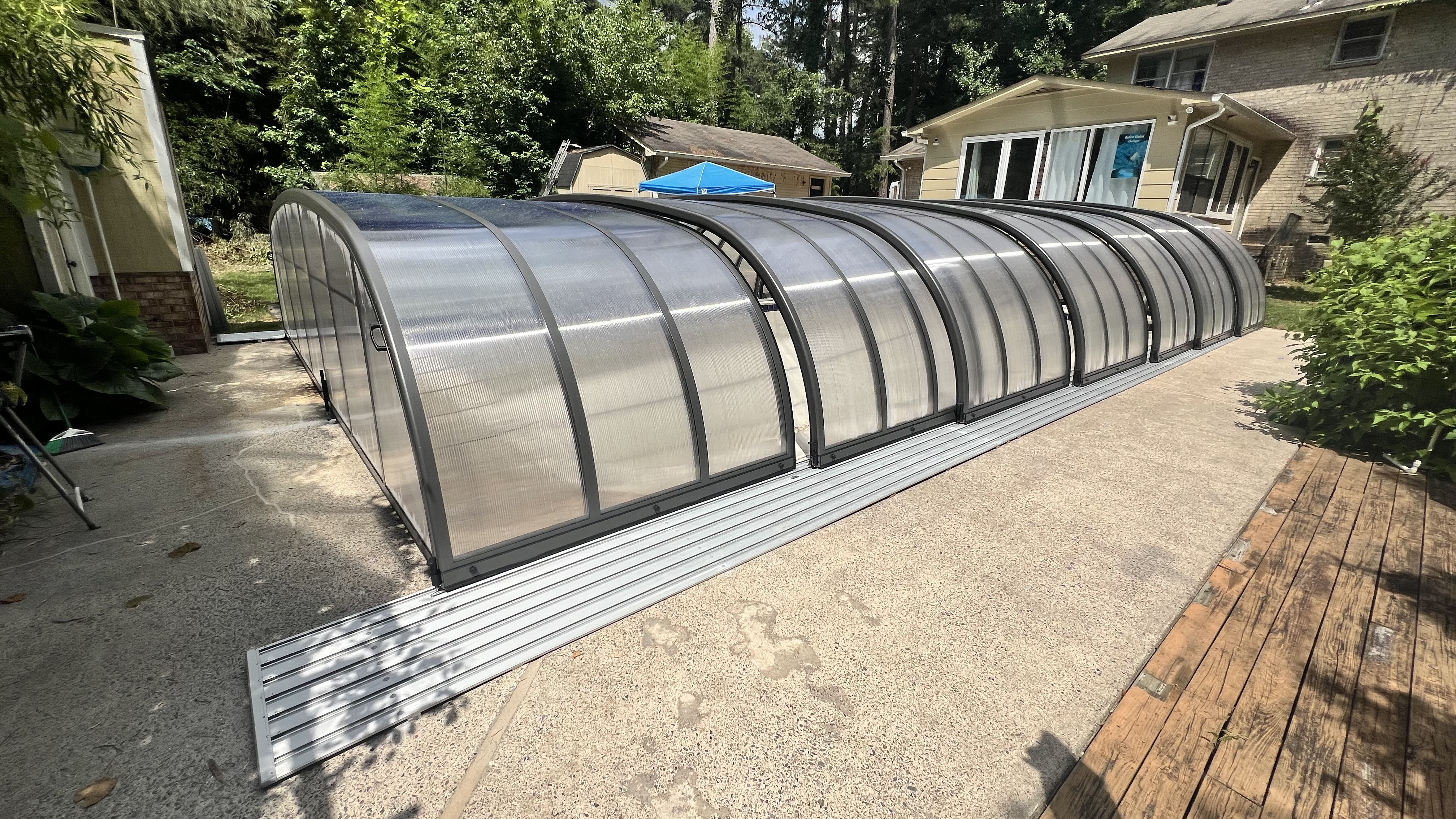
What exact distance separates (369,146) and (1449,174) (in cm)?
2671

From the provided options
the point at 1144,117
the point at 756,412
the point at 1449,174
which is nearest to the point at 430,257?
the point at 756,412

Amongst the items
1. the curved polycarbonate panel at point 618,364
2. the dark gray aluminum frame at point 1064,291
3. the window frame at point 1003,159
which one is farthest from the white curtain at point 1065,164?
the curved polycarbonate panel at point 618,364

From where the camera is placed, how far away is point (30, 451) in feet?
14.4

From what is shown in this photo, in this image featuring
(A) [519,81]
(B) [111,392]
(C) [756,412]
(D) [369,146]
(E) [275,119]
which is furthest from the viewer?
(A) [519,81]

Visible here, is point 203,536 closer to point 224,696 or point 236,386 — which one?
point 224,696

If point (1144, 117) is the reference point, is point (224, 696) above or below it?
below

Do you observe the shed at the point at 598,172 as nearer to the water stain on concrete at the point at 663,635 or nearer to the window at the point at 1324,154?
the water stain on concrete at the point at 663,635

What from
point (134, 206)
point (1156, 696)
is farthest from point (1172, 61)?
point (134, 206)

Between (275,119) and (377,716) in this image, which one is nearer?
(377,716)

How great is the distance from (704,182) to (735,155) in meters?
9.17

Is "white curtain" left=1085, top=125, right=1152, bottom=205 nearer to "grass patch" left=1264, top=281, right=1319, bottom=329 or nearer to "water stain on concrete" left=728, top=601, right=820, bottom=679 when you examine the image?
"grass patch" left=1264, top=281, right=1319, bottom=329

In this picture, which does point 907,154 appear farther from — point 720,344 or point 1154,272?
point 720,344

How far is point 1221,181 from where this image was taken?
51.3ft

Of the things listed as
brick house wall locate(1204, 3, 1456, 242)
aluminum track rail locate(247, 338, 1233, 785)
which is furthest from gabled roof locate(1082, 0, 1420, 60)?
aluminum track rail locate(247, 338, 1233, 785)
